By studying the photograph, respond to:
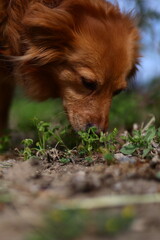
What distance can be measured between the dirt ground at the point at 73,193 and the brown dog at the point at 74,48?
4.53 feet

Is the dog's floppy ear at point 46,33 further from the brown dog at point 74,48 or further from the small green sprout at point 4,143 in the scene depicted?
the small green sprout at point 4,143

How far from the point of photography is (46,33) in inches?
147

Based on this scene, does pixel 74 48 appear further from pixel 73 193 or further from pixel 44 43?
pixel 73 193

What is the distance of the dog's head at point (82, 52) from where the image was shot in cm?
364

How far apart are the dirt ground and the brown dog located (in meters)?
1.38

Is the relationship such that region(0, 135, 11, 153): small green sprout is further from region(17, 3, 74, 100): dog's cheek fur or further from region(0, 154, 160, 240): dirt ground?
region(0, 154, 160, 240): dirt ground

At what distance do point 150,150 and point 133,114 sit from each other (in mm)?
2549

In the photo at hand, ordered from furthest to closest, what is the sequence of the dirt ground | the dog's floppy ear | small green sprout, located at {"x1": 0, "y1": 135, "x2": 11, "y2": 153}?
small green sprout, located at {"x1": 0, "y1": 135, "x2": 11, "y2": 153}, the dog's floppy ear, the dirt ground

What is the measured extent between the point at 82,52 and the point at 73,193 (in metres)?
2.07

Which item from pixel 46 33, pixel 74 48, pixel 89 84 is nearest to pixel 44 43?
pixel 46 33

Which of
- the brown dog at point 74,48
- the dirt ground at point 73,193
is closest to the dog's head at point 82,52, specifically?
the brown dog at point 74,48

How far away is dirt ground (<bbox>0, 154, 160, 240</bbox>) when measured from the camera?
152cm

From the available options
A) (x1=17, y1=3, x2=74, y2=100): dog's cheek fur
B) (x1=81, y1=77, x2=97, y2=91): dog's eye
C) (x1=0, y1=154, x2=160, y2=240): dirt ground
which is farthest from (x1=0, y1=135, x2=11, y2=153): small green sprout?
(x1=0, y1=154, x2=160, y2=240): dirt ground

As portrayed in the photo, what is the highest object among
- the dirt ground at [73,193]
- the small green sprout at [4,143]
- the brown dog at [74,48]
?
the brown dog at [74,48]
